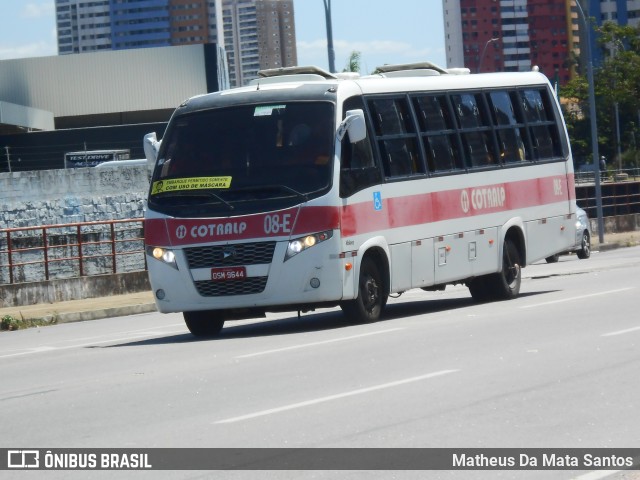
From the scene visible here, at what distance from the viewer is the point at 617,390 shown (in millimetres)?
10750

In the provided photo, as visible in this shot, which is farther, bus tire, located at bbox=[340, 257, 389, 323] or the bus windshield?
bus tire, located at bbox=[340, 257, 389, 323]

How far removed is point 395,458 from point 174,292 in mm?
8892

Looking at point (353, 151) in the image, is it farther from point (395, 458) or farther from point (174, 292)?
point (395, 458)

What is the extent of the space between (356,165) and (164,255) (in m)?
2.59

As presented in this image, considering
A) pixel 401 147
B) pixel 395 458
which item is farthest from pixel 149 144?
pixel 395 458

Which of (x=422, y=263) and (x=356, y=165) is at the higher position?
(x=356, y=165)

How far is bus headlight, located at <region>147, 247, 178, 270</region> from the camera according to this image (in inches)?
670

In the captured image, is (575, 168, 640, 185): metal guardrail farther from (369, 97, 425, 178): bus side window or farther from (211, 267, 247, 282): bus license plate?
(211, 267, 247, 282): bus license plate

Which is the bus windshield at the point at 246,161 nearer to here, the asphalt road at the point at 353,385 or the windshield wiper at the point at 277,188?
the windshield wiper at the point at 277,188

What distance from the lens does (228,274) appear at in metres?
16.7

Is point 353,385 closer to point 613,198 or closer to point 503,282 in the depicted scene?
point 503,282

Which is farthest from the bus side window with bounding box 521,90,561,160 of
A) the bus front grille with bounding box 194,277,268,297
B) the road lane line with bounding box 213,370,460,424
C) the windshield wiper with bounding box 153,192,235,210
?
the road lane line with bounding box 213,370,460,424

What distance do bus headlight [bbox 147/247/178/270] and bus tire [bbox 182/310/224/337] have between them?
950mm

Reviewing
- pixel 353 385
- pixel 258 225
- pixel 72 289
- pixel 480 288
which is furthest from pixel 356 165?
pixel 72 289
